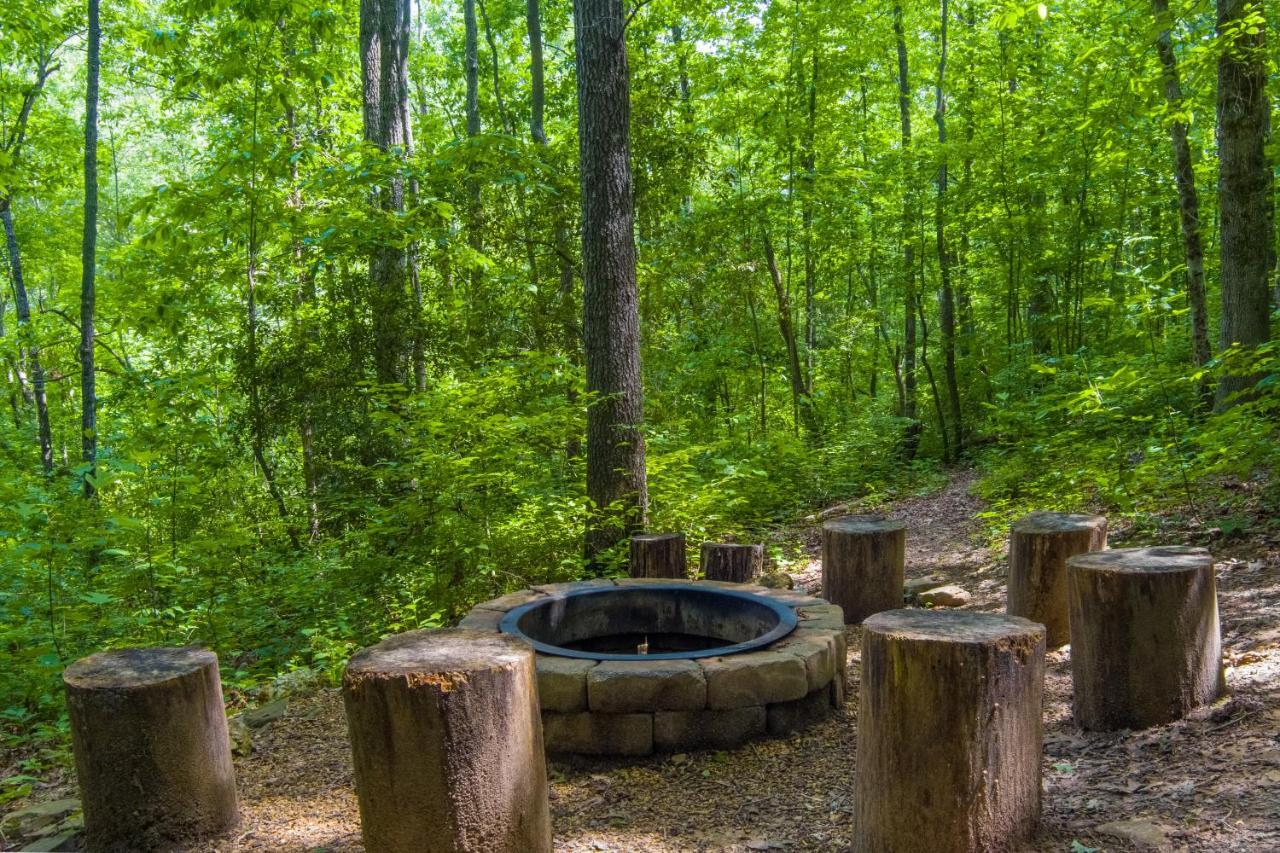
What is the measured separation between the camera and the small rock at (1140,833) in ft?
8.27

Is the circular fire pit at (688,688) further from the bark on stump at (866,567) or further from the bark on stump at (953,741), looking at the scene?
the bark on stump at (953,741)

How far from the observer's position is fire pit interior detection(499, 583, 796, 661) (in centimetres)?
511

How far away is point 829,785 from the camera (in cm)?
354

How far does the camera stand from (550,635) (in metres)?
5.12

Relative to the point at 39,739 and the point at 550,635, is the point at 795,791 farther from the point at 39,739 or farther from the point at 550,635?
the point at 39,739

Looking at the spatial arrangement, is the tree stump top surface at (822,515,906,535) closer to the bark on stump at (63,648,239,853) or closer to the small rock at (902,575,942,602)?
the small rock at (902,575,942,602)

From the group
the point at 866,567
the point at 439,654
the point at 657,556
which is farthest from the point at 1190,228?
the point at 439,654

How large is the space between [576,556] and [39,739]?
12.3ft

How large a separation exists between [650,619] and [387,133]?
7.32 metres

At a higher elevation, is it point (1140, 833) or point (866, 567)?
point (866, 567)

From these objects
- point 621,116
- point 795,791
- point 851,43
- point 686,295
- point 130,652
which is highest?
point 851,43

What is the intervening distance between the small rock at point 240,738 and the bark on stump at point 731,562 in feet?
11.3

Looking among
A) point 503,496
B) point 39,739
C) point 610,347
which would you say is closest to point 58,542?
point 39,739

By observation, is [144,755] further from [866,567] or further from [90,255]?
[90,255]
